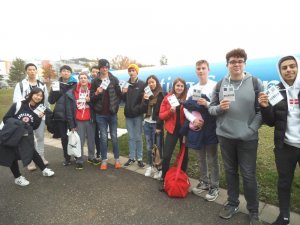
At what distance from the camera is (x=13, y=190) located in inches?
167

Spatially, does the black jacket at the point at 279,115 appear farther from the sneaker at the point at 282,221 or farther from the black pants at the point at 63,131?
the black pants at the point at 63,131

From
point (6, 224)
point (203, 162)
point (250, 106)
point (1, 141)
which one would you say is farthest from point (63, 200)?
point (250, 106)

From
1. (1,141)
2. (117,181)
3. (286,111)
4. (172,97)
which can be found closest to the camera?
(286,111)

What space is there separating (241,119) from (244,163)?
54cm

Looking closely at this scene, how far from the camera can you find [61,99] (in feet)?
16.4

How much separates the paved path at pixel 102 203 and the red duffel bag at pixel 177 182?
0.09 metres

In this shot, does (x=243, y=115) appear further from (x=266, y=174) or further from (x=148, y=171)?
(x=148, y=171)

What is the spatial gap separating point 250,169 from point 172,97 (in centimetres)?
150

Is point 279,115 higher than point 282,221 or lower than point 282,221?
higher

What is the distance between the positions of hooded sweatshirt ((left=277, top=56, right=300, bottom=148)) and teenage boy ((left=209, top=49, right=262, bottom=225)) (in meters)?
0.32

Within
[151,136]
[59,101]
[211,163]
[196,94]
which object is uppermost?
[196,94]

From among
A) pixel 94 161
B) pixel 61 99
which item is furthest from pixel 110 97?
pixel 94 161

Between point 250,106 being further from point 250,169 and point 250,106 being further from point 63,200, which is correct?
point 63,200

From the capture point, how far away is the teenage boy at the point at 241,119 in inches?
117
